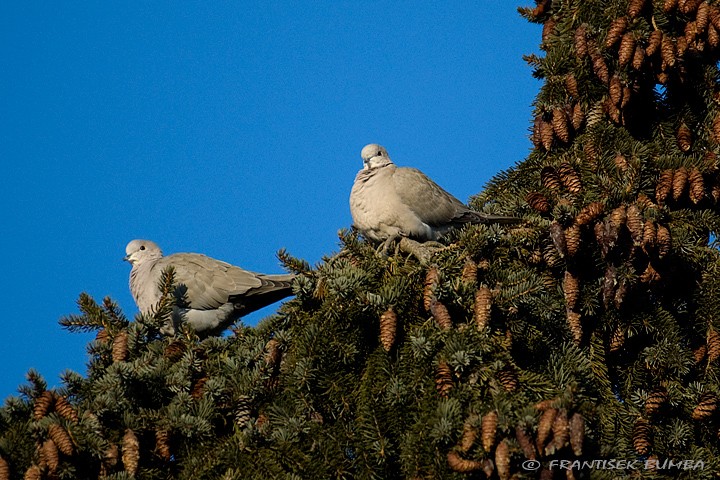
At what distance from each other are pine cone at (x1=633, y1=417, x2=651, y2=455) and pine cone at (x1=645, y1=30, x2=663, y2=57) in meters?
2.22

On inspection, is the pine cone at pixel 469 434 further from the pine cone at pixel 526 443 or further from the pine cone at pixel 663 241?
the pine cone at pixel 663 241

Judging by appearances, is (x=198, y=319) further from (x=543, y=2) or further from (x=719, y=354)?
(x=719, y=354)

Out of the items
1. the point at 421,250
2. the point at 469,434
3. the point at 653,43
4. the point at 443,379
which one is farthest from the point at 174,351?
the point at 653,43

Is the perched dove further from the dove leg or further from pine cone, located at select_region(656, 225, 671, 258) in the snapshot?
pine cone, located at select_region(656, 225, 671, 258)

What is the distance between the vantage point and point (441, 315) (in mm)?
3826

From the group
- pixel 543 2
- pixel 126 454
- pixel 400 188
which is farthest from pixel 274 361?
pixel 543 2

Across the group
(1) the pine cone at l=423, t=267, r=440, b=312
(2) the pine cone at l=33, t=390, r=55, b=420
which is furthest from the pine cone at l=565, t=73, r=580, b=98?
(2) the pine cone at l=33, t=390, r=55, b=420

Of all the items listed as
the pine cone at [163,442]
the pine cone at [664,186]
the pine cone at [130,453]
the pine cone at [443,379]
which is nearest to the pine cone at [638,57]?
the pine cone at [664,186]

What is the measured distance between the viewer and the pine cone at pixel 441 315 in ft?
12.4

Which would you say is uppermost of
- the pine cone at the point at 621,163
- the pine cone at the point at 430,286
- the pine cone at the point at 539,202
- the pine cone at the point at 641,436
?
the pine cone at the point at 621,163

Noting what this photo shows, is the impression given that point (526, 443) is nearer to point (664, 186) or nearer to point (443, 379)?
point (443, 379)

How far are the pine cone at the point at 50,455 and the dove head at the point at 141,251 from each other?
4.32m

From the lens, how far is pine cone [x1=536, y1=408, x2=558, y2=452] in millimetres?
3084

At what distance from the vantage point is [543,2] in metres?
6.29
